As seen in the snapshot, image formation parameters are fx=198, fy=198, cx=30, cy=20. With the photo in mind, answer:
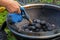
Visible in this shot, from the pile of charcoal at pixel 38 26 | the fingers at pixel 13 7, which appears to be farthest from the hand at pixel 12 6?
the pile of charcoal at pixel 38 26

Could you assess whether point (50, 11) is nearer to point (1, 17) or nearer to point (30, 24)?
point (30, 24)

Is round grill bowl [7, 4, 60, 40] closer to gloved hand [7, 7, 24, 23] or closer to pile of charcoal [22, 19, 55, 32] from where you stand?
pile of charcoal [22, 19, 55, 32]

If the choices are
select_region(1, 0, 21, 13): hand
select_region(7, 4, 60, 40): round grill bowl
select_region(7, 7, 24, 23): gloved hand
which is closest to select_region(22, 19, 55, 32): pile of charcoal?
select_region(7, 4, 60, 40): round grill bowl

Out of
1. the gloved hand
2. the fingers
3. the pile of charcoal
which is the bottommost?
the pile of charcoal

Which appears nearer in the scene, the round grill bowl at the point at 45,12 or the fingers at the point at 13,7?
the fingers at the point at 13,7

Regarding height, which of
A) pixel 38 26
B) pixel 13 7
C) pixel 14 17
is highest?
pixel 13 7

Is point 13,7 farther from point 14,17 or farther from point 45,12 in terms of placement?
point 45,12

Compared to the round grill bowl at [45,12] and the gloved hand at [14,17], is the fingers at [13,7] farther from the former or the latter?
the round grill bowl at [45,12]

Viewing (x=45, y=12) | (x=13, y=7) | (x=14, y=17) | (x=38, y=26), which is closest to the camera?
(x=13, y=7)

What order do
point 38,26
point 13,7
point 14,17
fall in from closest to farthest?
point 13,7, point 14,17, point 38,26

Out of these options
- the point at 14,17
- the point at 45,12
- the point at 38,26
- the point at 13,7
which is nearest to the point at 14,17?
the point at 14,17
